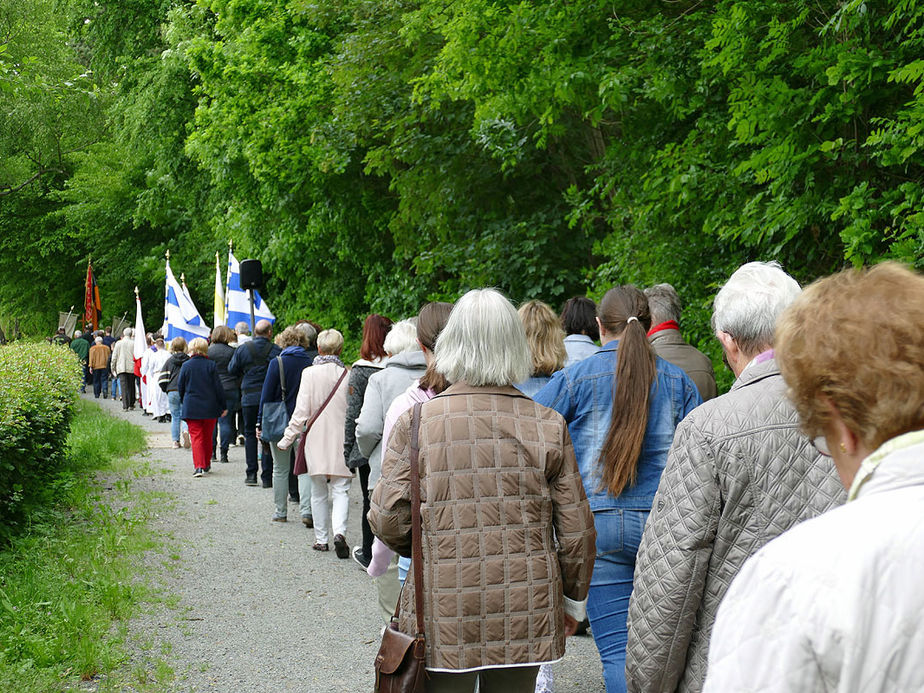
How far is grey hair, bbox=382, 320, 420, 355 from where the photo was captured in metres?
6.57

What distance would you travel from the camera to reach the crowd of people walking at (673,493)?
3.90ft

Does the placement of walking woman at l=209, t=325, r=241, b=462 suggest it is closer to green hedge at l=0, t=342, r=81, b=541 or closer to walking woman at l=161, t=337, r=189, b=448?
walking woman at l=161, t=337, r=189, b=448

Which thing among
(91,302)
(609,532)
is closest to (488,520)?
(609,532)

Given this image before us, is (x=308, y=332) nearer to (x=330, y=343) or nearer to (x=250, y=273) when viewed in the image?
(x=330, y=343)

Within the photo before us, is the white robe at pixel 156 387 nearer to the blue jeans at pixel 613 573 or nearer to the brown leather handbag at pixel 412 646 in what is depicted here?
the blue jeans at pixel 613 573

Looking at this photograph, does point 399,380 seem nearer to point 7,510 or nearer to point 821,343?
point 7,510

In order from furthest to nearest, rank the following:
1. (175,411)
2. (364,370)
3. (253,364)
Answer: (175,411)
(253,364)
(364,370)

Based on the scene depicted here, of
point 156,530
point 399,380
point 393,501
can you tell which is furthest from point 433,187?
point 393,501

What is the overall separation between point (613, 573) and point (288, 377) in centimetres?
693

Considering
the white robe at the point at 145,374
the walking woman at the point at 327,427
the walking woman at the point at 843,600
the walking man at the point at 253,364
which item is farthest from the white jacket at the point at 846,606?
the white robe at the point at 145,374

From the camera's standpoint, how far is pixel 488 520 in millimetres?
3238

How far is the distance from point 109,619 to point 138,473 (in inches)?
280

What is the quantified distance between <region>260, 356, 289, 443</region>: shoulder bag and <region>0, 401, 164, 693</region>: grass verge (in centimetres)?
149

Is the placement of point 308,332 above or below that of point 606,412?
below
